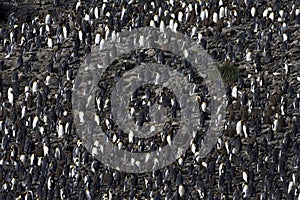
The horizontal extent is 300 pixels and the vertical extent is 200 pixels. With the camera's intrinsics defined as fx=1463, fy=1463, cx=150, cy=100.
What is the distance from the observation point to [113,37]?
3947cm

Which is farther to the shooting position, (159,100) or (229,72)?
(229,72)

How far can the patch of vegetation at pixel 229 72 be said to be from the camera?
120 feet

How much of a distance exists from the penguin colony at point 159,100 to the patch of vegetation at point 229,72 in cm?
19

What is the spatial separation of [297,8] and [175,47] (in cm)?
384

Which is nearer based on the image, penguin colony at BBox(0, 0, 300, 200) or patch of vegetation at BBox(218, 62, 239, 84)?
penguin colony at BBox(0, 0, 300, 200)

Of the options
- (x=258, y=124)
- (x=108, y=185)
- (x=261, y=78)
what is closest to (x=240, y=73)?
(x=261, y=78)

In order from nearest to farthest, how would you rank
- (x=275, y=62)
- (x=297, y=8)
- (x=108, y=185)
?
(x=108, y=185) → (x=275, y=62) → (x=297, y=8)

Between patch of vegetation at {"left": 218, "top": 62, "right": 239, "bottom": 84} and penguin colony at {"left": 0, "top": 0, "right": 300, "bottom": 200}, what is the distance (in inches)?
7.5

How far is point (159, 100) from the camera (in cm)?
3566

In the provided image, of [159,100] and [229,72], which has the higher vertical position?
[229,72]

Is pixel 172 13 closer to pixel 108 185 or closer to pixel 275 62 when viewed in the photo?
pixel 275 62

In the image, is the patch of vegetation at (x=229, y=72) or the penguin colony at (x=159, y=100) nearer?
the penguin colony at (x=159, y=100)

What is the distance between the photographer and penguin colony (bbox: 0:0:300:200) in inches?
1262

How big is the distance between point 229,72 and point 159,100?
2175mm
